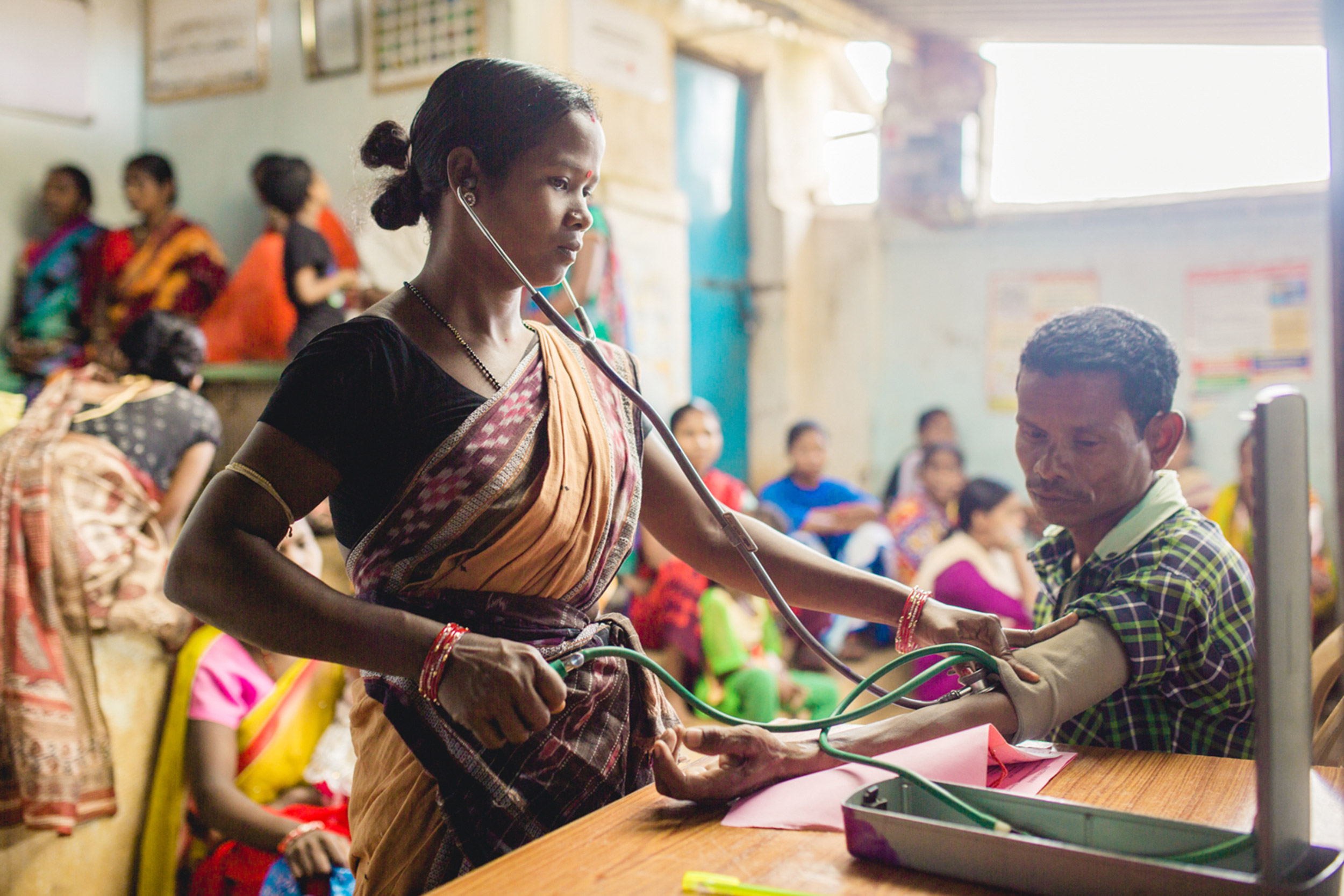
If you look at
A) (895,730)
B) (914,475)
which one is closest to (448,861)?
(895,730)

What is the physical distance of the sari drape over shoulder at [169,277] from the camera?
15.3 feet

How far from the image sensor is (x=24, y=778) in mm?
2785

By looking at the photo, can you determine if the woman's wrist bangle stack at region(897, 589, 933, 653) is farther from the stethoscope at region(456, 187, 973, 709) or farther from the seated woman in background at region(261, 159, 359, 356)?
the seated woman in background at region(261, 159, 359, 356)

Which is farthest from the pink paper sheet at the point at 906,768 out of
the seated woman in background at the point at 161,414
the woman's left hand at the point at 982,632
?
the seated woman in background at the point at 161,414

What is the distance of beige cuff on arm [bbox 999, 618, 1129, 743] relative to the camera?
131 centimetres

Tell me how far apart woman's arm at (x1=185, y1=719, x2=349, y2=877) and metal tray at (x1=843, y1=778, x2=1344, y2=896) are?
1.61 metres

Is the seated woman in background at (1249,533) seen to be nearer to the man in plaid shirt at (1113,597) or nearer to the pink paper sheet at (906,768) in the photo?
the man in plaid shirt at (1113,597)

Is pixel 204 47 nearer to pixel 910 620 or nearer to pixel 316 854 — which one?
pixel 316 854

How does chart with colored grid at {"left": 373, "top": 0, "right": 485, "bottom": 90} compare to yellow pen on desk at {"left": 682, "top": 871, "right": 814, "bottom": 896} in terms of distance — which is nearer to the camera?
yellow pen on desk at {"left": 682, "top": 871, "right": 814, "bottom": 896}

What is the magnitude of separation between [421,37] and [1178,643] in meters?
4.11

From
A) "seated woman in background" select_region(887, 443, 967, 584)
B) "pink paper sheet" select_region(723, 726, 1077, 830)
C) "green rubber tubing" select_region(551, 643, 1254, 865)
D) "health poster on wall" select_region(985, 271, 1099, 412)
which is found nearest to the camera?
"green rubber tubing" select_region(551, 643, 1254, 865)

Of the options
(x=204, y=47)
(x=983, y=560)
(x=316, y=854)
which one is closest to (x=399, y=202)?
(x=316, y=854)

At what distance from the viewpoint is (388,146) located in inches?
55.2

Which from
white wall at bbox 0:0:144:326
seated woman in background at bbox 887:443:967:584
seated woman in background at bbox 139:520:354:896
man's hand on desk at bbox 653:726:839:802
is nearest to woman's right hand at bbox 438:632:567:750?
man's hand on desk at bbox 653:726:839:802
